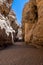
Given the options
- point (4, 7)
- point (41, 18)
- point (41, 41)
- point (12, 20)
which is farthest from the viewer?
point (12, 20)

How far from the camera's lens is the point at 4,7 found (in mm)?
17594

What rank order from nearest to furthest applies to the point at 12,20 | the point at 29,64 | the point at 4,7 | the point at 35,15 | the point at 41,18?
the point at 29,64 → the point at 41,18 → the point at 4,7 → the point at 35,15 → the point at 12,20

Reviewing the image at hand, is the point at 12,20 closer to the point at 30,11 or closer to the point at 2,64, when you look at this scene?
the point at 30,11

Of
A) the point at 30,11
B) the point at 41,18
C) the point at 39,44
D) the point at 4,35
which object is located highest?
the point at 30,11

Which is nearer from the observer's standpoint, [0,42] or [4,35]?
[0,42]

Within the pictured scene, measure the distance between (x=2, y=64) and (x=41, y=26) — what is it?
7070 mm

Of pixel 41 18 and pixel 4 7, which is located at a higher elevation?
pixel 4 7

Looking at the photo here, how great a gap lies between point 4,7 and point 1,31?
6.85 metres

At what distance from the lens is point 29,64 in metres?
5.50

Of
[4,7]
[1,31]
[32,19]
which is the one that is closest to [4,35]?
[1,31]

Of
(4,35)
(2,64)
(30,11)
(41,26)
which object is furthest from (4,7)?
(2,64)

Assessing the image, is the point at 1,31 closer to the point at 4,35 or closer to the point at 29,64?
the point at 4,35

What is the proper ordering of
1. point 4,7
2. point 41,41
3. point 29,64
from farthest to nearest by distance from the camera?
point 4,7, point 41,41, point 29,64

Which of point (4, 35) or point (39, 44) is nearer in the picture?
point (39, 44)
